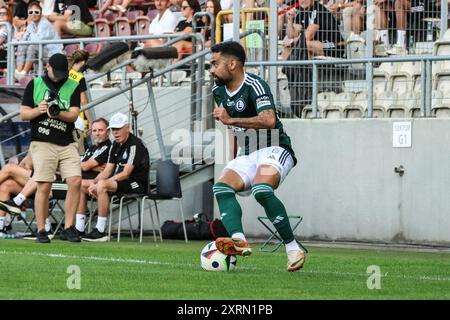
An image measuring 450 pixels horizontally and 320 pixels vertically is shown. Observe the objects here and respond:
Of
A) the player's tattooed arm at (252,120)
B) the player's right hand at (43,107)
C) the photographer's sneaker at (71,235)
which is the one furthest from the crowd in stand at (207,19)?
the player's tattooed arm at (252,120)

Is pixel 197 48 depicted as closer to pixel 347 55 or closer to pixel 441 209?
pixel 347 55

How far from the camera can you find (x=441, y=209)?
17406 mm

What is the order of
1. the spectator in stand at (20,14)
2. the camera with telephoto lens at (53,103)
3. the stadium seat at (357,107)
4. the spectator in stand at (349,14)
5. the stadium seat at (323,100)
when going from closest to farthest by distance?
1. the camera with telephoto lens at (53,103)
2. the stadium seat at (357,107)
3. the stadium seat at (323,100)
4. the spectator in stand at (349,14)
5. the spectator in stand at (20,14)

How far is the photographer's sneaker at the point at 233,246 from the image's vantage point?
1205 centimetres

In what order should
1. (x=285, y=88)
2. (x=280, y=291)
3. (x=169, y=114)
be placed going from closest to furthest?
(x=280, y=291), (x=285, y=88), (x=169, y=114)

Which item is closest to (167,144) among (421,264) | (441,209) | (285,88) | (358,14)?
(285,88)

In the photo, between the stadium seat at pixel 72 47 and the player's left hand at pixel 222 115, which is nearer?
the player's left hand at pixel 222 115

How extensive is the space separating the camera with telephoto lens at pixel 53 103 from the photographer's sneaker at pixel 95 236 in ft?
7.15

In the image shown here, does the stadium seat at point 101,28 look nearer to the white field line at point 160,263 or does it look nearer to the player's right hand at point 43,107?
the player's right hand at point 43,107

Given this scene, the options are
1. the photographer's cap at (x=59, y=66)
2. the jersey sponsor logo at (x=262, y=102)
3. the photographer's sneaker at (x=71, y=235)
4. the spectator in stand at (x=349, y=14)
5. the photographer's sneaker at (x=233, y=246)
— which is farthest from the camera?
the spectator in stand at (x=349, y=14)

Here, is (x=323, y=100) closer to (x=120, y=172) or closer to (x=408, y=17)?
(x=408, y=17)

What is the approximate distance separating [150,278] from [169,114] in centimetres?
960

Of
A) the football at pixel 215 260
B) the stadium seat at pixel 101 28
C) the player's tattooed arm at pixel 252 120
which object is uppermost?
the stadium seat at pixel 101 28

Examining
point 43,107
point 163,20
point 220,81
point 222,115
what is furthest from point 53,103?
point 163,20
